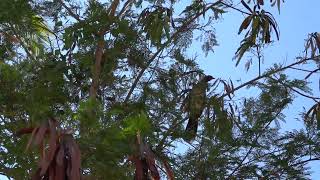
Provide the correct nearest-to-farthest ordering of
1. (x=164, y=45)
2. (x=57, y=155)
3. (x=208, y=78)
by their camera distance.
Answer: (x=57, y=155), (x=208, y=78), (x=164, y=45)

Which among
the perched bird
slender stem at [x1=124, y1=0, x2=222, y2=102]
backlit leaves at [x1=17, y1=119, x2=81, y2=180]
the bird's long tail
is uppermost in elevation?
slender stem at [x1=124, y1=0, x2=222, y2=102]

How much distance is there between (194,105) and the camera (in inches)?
194

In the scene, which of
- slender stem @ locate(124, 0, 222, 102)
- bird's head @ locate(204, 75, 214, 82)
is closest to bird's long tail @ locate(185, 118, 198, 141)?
bird's head @ locate(204, 75, 214, 82)

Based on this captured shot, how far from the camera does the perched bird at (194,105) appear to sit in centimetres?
491

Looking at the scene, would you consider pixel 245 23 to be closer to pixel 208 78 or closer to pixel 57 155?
pixel 208 78

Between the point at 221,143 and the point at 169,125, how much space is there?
52 centimetres

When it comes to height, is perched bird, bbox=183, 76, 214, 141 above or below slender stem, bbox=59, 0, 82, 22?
below

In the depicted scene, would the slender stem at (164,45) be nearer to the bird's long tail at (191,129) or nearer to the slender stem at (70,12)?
the bird's long tail at (191,129)

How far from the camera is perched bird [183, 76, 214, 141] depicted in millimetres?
4910

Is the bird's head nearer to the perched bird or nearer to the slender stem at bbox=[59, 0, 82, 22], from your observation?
the perched bird

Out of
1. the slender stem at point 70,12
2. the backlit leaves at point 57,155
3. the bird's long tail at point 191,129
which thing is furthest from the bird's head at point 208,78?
the backlit leaves at point 57,155

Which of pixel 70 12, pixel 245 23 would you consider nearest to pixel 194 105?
pixel 245 23

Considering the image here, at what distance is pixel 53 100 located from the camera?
14.0ft

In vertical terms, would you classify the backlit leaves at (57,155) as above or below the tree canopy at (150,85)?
below
